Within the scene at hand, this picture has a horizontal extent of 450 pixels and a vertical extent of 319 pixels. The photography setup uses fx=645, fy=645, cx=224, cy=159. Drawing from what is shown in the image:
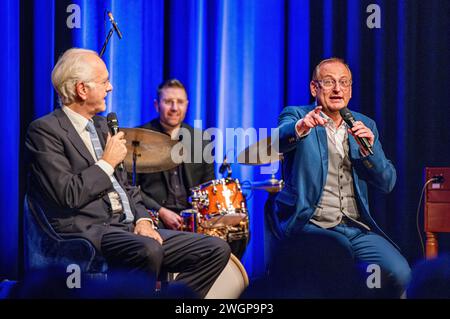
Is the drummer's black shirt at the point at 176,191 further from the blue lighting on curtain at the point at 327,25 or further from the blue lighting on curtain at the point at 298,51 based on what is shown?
the blue lighting on curtain at the point at 327,25

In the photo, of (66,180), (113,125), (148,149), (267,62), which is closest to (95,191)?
(66,180)

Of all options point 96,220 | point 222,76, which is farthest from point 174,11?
point 96,220

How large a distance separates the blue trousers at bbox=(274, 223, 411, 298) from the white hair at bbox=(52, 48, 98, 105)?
131cm

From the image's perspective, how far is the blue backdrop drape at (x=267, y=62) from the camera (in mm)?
3918

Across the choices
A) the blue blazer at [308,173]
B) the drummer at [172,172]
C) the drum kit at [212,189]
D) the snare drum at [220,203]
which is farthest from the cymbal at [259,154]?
the drummer at [172,172]

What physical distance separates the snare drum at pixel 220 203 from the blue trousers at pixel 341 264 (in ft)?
1.57

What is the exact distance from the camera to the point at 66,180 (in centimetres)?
277

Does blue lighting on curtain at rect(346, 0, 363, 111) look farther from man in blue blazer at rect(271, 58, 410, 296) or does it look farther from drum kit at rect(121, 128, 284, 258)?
drum kit at rect(121, 128, 284, 258)

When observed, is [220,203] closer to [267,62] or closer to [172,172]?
[172,172]

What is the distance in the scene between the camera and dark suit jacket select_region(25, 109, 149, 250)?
277 centimetres

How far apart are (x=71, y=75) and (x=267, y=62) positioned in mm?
1488

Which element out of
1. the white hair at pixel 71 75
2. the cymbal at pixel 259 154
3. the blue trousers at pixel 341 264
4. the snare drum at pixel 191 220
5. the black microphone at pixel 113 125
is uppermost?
the white hair at pixel 71 75

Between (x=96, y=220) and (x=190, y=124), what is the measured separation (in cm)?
145

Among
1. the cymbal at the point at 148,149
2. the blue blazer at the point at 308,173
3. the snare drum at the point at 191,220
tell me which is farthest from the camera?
the snare drum at the point at 191,220
